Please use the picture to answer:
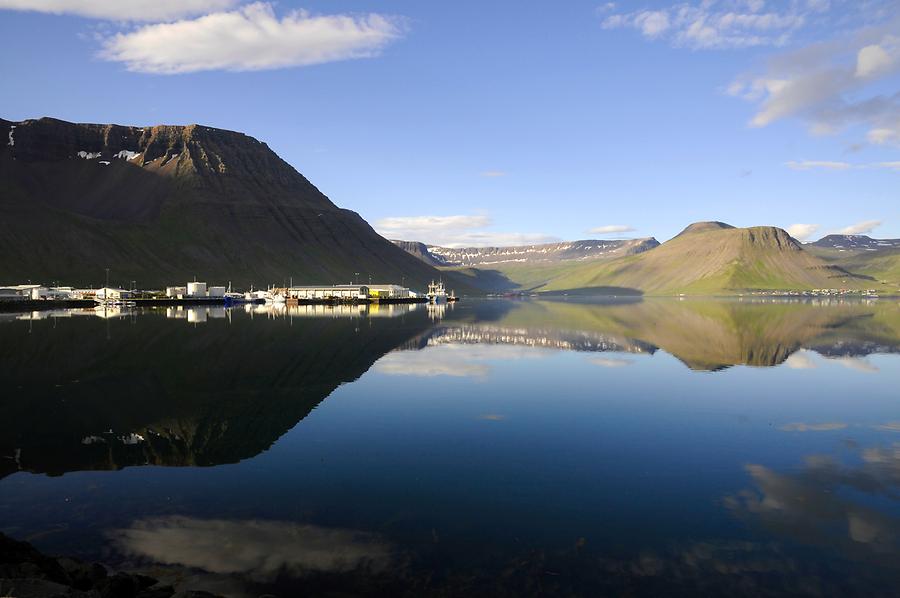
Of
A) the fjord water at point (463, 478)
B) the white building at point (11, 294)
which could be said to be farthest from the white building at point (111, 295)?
the fjord water at point (463, 478)

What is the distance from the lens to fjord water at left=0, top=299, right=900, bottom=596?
48.8ft

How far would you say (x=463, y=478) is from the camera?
21.5m

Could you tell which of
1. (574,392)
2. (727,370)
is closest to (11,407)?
(574,392)

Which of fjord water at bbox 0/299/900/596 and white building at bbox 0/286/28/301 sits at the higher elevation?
white building at bbox 0/286/28/301

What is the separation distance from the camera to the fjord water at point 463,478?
1488 cm

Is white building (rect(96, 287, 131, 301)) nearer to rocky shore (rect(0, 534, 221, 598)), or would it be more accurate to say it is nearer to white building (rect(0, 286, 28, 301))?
white building (rect(0, 286, 28, 301))

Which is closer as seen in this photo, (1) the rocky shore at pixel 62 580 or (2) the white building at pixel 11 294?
(1) the rocky shore at pixel 62 580

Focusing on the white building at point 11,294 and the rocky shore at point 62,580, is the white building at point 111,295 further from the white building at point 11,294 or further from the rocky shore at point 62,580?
the rocky shore at point 62,580

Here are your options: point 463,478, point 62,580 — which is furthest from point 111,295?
point 62,580

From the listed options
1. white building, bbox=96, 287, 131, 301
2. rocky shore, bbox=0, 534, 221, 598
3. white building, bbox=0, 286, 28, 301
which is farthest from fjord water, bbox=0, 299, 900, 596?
white building, bbox=96, 287, 131, 301

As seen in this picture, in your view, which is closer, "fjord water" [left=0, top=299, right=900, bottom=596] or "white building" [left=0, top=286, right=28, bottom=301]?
→ "fjord water" [left=0, top=299, right=900, bottom=596]

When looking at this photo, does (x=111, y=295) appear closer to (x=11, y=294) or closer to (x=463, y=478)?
(x=11, y=294)

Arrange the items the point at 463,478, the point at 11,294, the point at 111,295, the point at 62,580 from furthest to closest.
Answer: the point at 111,295
the point at 11,294
the point at 463,478
the point at 62,580

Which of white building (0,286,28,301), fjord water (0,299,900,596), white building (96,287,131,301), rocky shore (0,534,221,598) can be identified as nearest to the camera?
rocky shore (0,534,221,598)
